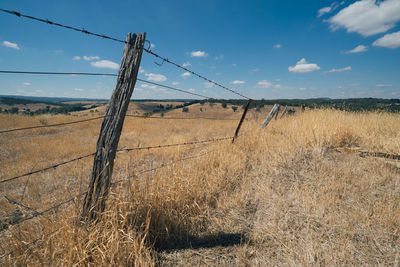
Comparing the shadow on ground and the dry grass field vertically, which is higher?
the dry grass field

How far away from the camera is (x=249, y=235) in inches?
88.3

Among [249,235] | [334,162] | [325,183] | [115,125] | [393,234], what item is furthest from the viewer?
[334,162]

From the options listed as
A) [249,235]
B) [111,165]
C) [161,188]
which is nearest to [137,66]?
[111,165]

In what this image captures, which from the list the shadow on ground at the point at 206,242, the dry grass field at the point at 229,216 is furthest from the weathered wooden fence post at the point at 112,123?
the shadow on ground at the point at 206,242

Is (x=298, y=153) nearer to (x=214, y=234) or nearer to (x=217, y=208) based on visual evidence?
(x=217, y=208)

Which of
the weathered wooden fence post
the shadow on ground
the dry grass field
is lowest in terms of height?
the shadow on ground

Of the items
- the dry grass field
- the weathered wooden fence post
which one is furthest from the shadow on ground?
the weathered wooden fence post

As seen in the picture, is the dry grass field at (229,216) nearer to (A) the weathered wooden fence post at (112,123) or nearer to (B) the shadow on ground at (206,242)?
(B) the shadow on ground at (206,242)

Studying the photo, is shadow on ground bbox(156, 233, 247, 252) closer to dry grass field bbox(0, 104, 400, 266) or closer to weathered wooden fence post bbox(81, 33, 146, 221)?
dry grass field bbox(0, 104, 400, 266)

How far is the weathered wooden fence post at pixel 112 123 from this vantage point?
5.80 feet

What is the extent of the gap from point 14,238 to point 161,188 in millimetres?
1462

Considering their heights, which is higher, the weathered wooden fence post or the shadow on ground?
the weathered wooden fence post

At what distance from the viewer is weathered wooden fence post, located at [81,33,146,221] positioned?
1769 millimetres

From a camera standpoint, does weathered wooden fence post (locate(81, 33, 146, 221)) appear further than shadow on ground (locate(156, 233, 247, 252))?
No
